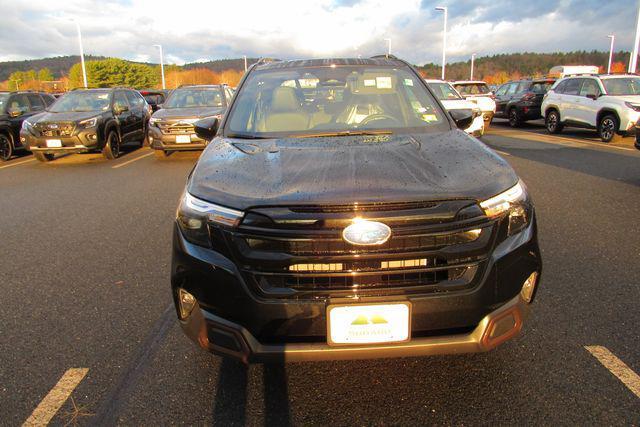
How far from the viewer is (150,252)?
4617 millimetres

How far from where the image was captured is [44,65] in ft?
427

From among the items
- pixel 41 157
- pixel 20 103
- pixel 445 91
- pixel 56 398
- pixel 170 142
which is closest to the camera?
pixel 56 398

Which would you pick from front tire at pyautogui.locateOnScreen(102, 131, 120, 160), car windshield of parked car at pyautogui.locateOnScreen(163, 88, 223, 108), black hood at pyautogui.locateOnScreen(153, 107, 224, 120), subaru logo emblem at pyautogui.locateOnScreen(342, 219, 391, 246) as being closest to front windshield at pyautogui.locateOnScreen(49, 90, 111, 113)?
front tire at pyautogui.locateOnScreen(102, 131, 120, 160)

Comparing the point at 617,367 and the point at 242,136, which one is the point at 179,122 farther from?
the point at 617,367

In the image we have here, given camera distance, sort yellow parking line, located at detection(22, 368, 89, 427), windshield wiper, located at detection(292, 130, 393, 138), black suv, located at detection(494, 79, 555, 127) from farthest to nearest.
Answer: black suv, located at detection(494, 79, 555, 127)
windshield wiper, located at detection(292, 130, 393, 138)
yellow parking line, located at detection(22, 368, 89, 427)

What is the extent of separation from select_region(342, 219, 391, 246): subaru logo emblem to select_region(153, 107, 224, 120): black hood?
9.53 m

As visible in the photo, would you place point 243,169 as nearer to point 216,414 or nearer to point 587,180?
point 216,414

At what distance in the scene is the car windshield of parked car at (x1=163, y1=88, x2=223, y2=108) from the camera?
1201 centimetres

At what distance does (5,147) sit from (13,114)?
2.90 ft

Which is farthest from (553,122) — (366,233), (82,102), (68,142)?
(366,233)

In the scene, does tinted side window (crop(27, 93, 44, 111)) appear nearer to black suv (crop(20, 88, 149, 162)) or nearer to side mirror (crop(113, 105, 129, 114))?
black suv (crop(20, 88, 149, 162))

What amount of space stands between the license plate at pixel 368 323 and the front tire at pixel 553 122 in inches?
599

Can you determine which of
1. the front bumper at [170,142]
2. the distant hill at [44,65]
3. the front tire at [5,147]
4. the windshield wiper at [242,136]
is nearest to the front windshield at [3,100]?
the front tire at [5,147]

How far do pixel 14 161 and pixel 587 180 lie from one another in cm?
1284
